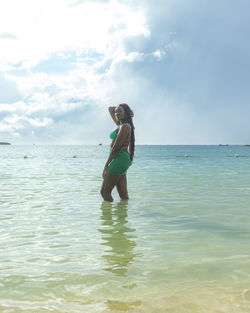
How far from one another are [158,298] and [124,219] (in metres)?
3.55

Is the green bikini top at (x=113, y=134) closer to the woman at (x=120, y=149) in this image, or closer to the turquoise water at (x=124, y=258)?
the woman at (x=120, y=149)

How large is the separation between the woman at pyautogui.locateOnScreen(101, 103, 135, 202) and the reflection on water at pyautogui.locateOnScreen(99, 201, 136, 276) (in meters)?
0.68

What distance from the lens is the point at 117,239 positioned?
509 cm

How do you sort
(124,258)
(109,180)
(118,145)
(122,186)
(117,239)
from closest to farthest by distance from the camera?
(124,258), (117,239), (118,145), (109,180), (122,186)

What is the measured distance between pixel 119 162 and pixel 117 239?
9.36 ft

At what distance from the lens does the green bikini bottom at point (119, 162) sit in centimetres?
772

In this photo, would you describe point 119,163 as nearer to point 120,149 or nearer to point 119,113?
point 120,149

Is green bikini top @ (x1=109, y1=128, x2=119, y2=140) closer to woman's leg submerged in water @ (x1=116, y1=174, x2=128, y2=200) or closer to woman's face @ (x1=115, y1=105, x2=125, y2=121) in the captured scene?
woman's face @ (x1=115, y1=105, x2=125, y2=121)

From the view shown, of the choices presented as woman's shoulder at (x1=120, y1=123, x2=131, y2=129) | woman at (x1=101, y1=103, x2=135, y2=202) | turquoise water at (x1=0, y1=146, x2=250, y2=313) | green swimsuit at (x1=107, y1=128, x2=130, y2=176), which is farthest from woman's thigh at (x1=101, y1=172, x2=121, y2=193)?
woman's shoulder at (x1=120, y1=123, x2=131, y2=129)

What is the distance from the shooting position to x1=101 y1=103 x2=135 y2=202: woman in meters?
7.67

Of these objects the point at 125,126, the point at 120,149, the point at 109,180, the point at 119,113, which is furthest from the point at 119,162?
the point at 119,113

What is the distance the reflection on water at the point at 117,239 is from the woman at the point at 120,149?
68 centimetres

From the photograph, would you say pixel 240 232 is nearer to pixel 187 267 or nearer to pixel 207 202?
pixel 187 267

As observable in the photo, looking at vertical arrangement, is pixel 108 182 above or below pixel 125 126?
below
